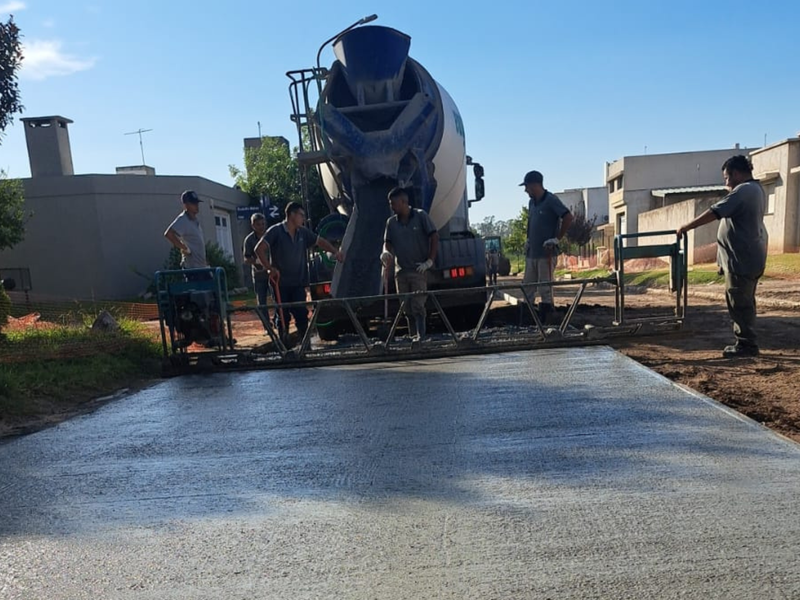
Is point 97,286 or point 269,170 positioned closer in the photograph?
point 97,286

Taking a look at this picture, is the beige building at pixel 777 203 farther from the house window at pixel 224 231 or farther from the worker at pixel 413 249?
the house window at pixel 224 231

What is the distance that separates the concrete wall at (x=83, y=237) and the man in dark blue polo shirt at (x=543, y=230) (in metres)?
16.4

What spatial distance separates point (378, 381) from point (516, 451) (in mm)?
1810

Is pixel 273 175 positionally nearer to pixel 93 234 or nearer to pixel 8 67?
pixel 93 234

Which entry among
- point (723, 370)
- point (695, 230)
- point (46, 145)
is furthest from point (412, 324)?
point (46, 145)

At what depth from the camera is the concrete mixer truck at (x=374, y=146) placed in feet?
19.5

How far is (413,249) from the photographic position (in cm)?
538

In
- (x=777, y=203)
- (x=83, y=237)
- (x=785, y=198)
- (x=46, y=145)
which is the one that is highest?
(x=46, y=145)

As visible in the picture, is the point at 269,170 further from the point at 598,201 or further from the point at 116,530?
the point at 598,201

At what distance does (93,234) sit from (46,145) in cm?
525

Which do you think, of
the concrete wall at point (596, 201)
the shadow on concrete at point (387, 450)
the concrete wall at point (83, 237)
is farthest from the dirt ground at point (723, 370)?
the concrete wall at point (596, 201)

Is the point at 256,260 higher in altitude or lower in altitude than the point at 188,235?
lower

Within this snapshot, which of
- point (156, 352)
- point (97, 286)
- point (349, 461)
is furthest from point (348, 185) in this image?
point (97, 286)

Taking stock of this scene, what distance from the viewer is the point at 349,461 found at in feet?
8.44
